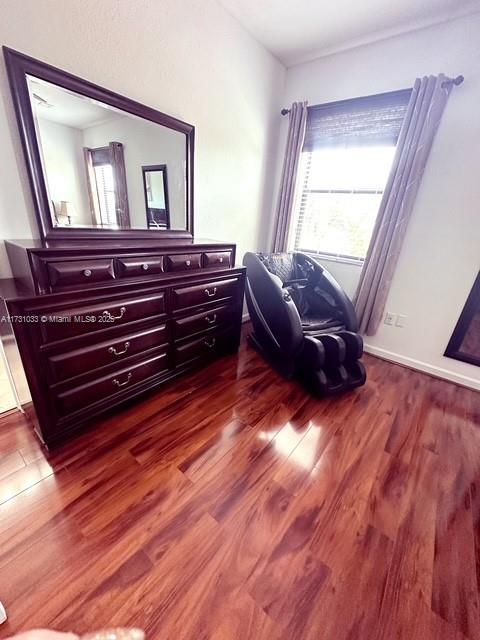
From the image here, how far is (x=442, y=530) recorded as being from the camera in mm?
1141

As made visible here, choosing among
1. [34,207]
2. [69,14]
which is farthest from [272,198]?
[34,207]

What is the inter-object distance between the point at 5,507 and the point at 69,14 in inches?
90.7

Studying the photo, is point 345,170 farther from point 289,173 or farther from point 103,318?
point 103,318

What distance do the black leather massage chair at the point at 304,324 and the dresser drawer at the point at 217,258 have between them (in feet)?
Answer: 0.87

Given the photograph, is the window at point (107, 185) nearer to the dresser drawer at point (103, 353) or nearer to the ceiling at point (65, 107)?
the ceiling at point (65, 107)

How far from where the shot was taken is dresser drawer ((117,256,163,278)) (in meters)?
1.37

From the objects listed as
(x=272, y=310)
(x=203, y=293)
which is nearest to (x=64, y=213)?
(x=203, y=293)

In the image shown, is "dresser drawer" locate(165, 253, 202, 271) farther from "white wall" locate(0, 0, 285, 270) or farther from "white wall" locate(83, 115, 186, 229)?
"white wall" locate(0, 0, 285, 270)

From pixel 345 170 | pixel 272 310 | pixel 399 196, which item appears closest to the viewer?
pixel 272 310

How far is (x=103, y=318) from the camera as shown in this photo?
4.37ft

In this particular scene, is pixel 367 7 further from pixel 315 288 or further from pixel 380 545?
pixel 380 545

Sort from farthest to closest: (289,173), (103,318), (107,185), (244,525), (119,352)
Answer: (289,173), (107,185), (119,352), (103,318), (244,525)

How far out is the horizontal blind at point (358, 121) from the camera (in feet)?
6.90

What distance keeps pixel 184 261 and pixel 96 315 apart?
2.11ft
